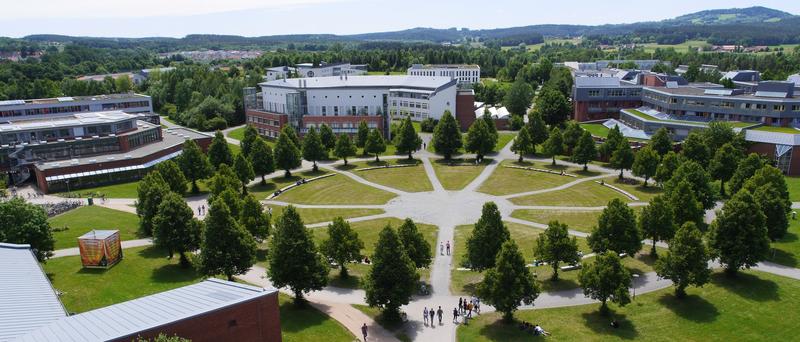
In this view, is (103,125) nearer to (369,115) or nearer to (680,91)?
(369,115)

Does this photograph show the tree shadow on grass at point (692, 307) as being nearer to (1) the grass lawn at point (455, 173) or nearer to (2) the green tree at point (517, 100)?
(1) the grass lawn at point (455, 173)

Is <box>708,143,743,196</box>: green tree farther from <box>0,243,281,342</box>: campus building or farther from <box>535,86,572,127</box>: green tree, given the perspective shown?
<box>0,243,281,342</box>: campus building

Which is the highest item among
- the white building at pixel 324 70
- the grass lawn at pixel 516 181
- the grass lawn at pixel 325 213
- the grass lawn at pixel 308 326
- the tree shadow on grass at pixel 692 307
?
the white building at pixel 324 70

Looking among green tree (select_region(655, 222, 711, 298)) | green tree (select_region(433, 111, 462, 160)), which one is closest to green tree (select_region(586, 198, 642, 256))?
green tree (select_region(655, 222, 711, 298))

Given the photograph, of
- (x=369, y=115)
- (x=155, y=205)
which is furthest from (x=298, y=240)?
(x=369, y=115)

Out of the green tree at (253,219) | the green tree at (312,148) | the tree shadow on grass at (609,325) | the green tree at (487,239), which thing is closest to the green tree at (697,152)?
the tree shadow on grass at (609,325)
